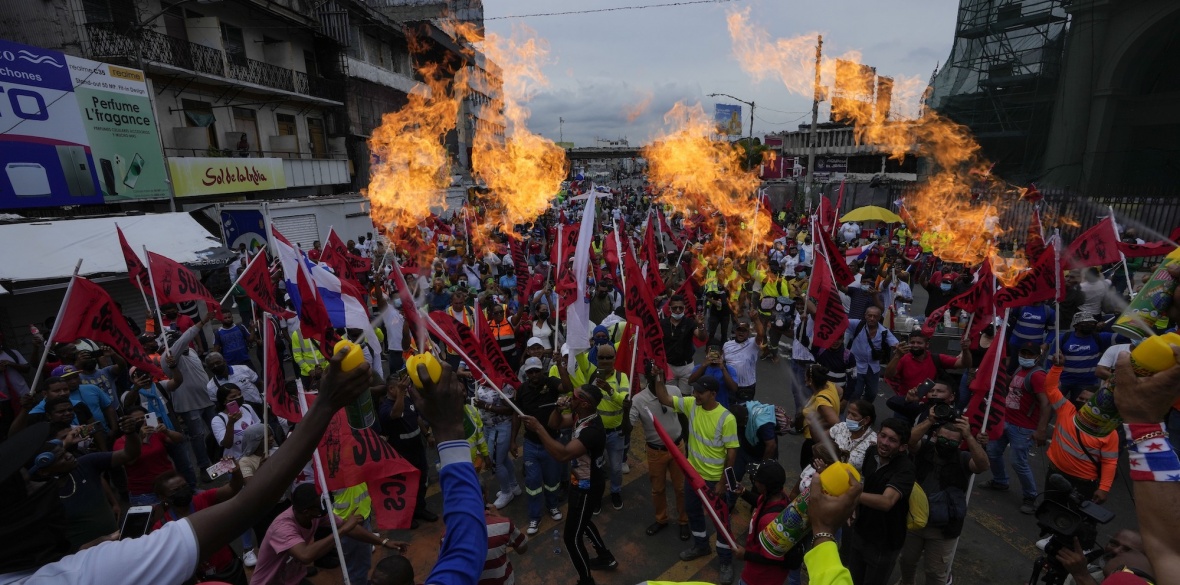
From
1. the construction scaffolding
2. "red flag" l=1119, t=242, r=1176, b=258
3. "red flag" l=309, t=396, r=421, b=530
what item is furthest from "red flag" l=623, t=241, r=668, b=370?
the construction scaffolding

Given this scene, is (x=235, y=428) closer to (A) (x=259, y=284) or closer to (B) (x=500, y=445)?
(A) (x=259, y=284)

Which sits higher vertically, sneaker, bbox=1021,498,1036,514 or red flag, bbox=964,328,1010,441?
red flag, bbox=964,328,1010,441

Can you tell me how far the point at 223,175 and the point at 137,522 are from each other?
19201mm

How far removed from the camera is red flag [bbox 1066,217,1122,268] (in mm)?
6902

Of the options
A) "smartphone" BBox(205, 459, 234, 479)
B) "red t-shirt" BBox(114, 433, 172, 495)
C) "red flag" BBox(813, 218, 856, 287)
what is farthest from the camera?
"red flag" BBox(813, 218, 856, 287)

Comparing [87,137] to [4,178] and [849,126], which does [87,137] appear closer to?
[4,178]

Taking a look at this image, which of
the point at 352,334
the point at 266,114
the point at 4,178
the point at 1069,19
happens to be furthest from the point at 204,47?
the point at 1069,19

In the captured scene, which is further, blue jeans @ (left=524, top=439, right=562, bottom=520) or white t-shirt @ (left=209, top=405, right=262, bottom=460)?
blue jeans @ (left=524, top=439, right=562, bottom=520)

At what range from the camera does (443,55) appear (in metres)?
43.8

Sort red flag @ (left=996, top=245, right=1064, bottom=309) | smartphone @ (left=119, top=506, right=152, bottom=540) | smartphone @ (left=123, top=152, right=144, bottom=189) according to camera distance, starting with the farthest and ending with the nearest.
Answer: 1. smartphone @ (left=123, top=152, right=144, bottom=189)
2. red flag @ (left=996, top=245, right=1064, bottom=309)
3. smartphone @ (left=119, top=506, right=152, bottom=540)

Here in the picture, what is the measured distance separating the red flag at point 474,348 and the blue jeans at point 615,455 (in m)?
1.25

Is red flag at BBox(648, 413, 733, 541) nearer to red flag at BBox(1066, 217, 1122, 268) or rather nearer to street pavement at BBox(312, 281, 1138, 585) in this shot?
street pavement at BBox(312, 281, 1138, 585)

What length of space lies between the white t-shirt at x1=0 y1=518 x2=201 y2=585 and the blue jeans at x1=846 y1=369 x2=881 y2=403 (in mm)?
8057

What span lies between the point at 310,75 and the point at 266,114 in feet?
14.1
